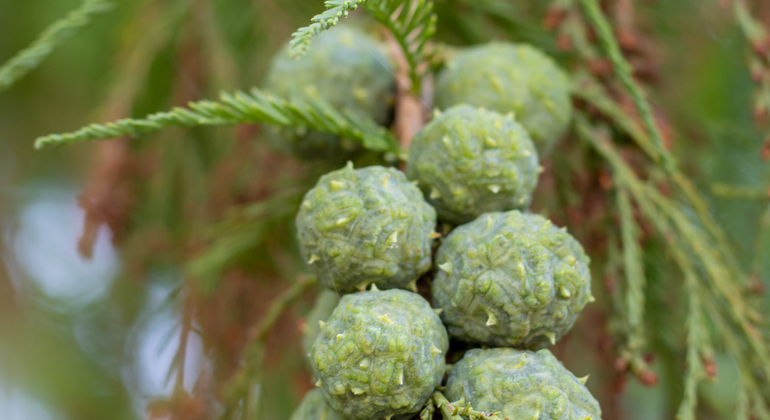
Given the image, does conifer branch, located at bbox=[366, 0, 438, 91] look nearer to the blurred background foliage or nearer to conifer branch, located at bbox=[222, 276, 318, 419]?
the blurred background foliage

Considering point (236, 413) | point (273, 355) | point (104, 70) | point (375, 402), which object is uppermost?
point (104, 70)

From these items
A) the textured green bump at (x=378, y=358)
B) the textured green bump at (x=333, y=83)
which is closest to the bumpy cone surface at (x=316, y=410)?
the textured green bump at (x=378, y=358)

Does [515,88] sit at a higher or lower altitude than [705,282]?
higher

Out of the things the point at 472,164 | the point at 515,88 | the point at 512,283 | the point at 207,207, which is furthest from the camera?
the point at 207,207

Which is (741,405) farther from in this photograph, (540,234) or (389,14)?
(389,14)

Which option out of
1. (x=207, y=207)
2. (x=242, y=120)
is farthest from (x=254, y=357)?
(x=207, y=207)

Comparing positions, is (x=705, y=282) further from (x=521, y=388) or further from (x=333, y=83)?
(x=333, y=83)

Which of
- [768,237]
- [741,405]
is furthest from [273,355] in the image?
[768,237]
